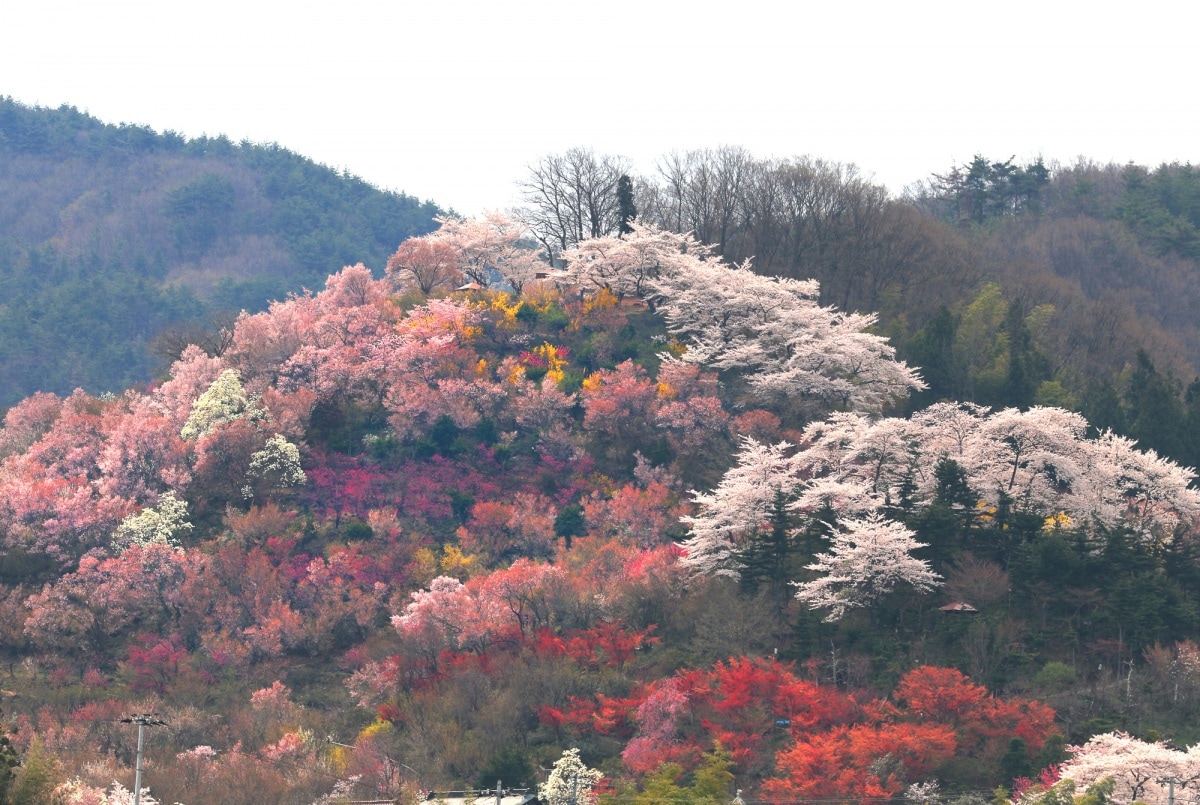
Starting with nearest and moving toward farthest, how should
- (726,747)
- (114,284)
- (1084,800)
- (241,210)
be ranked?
1. (1084,800)
2. (726,747)
3. (114,284)
4. (241,210)

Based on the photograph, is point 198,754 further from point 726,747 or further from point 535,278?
point 535,278

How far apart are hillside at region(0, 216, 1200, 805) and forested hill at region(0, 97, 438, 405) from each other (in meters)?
73.1

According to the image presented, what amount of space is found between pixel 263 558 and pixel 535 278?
26.4 metres

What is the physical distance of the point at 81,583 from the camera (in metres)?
63.3

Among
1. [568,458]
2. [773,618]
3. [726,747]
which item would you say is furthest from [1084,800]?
[568,458]

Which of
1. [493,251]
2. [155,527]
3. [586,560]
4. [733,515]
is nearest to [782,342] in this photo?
[586,560]

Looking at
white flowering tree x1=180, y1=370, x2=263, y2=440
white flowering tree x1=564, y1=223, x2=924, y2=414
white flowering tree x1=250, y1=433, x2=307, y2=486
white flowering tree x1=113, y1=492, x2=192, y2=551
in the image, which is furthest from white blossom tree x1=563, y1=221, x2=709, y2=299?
white flowering tree x1=113, y1=492, x2=192, y2=551

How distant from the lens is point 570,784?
157 feet

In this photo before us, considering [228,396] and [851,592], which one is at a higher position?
[228,396]

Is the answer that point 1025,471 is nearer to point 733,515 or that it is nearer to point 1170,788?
point 733,515

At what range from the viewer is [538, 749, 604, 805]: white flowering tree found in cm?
4762

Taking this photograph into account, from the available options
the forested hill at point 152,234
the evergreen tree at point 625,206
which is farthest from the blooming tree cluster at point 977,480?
the forested hill at point 152,234

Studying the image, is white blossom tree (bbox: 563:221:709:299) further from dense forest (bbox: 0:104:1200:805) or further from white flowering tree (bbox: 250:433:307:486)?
white flowering tree (bbox: 250:433:307:486)

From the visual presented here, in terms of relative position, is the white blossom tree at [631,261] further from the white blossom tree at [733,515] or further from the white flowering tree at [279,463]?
the white blossom tree at [733,515]
